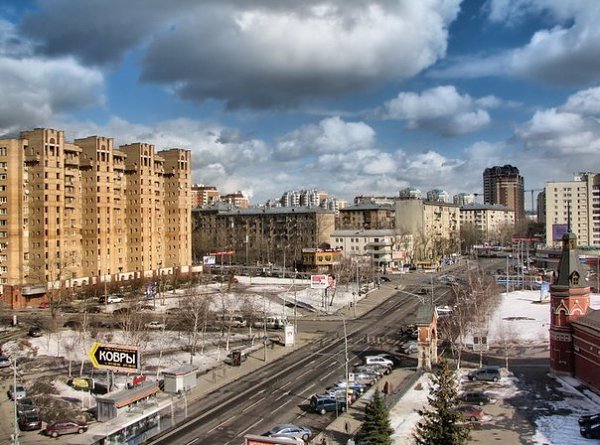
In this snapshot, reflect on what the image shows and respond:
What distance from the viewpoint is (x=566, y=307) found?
48844 millimetres

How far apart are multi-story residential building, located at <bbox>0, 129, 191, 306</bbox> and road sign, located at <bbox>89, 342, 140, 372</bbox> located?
1980 inches

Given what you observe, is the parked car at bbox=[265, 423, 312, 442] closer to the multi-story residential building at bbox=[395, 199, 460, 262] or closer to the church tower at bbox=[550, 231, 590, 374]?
the church tower at bbox=[550, 231, 590, 374]

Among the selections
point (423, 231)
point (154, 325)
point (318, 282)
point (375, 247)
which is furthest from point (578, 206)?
point (154, 325)

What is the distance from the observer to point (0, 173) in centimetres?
8812

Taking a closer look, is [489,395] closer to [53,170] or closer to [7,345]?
[7,345]

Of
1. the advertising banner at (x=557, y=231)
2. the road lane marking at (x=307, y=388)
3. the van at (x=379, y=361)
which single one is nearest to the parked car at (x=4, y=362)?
the road lane marking at (x=307, y=388)

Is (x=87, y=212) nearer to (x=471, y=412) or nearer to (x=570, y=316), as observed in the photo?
(x=570, y=316)

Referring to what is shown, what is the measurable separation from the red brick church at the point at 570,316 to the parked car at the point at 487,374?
5152mm

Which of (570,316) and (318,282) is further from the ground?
(318,282)

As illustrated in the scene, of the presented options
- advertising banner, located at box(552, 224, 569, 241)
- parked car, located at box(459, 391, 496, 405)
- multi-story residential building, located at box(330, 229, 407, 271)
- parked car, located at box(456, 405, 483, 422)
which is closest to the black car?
parked car, located at box(456, 405, 483, 422)

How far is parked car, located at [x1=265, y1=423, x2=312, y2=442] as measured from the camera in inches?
1382

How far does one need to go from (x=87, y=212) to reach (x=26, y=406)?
199ft

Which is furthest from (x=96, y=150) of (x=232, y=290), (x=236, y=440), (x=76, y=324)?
(x=236, y=440)

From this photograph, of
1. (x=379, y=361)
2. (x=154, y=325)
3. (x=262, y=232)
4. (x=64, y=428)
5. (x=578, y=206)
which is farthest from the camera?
(x=578, y=206)
